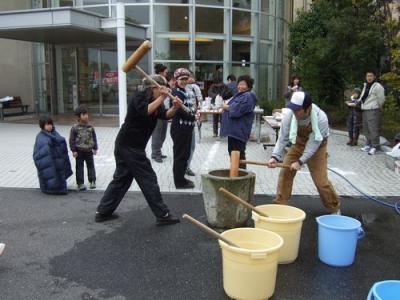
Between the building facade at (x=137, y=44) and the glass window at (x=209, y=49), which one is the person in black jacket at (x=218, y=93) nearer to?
the building facade at (x=137, y=44)

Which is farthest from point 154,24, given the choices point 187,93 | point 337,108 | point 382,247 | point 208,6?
point 382,247

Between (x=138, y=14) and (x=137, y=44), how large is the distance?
1.05 m

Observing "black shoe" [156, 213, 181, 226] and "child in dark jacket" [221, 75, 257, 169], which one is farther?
"child in dark jacket" [221, 75, 257, 169]

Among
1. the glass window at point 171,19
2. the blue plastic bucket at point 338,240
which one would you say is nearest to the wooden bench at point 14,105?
the glass window at point 171,19

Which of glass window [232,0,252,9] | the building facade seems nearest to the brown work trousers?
the building facade

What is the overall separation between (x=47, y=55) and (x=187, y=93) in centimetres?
1352

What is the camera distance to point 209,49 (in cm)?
1661

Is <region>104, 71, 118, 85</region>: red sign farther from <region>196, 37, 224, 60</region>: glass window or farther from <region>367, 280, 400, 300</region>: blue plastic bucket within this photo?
<region>367, 280, 400, 300</region>: blue plastic bucket

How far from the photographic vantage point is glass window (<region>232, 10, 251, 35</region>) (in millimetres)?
17016

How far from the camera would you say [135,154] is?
5.04 m

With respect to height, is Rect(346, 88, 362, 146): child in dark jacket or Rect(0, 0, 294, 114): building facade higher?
Rect(0, 0, 294, 114): building facade

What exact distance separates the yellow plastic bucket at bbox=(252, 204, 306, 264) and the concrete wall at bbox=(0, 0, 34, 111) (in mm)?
16517

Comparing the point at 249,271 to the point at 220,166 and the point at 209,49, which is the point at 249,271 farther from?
the point at 209,49

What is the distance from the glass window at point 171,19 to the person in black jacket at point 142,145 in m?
11.6
